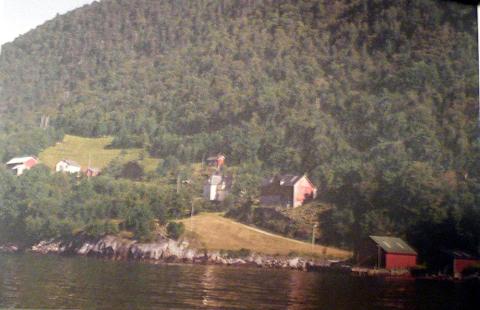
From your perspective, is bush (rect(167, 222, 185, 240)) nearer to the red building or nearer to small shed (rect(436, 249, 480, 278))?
the red building

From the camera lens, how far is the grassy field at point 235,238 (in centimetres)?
980

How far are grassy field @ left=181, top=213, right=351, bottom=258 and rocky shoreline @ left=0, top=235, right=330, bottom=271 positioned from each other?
5.1 inches

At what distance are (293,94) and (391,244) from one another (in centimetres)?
321

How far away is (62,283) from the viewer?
28.7ft

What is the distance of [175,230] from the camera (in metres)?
9.85

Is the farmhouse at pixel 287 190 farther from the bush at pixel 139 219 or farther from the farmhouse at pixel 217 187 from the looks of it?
the bush at pixel 139 219

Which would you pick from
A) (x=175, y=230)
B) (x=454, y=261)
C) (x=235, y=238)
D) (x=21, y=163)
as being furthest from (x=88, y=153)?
(x=454, y=261)

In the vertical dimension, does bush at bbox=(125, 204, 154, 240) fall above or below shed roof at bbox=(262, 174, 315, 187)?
below

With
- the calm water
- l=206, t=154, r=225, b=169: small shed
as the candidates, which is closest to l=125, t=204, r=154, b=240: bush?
the calm water

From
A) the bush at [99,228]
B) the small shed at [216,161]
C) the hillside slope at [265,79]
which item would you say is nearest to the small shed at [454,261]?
the hillside slope at [265,79]

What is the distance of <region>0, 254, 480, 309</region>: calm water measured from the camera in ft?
27.7

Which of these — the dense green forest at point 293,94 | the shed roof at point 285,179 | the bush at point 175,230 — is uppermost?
the dense green forest at point 293,94

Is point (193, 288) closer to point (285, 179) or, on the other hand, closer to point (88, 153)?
point (285, 179)

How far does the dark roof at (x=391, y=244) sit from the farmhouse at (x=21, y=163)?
571 cm
